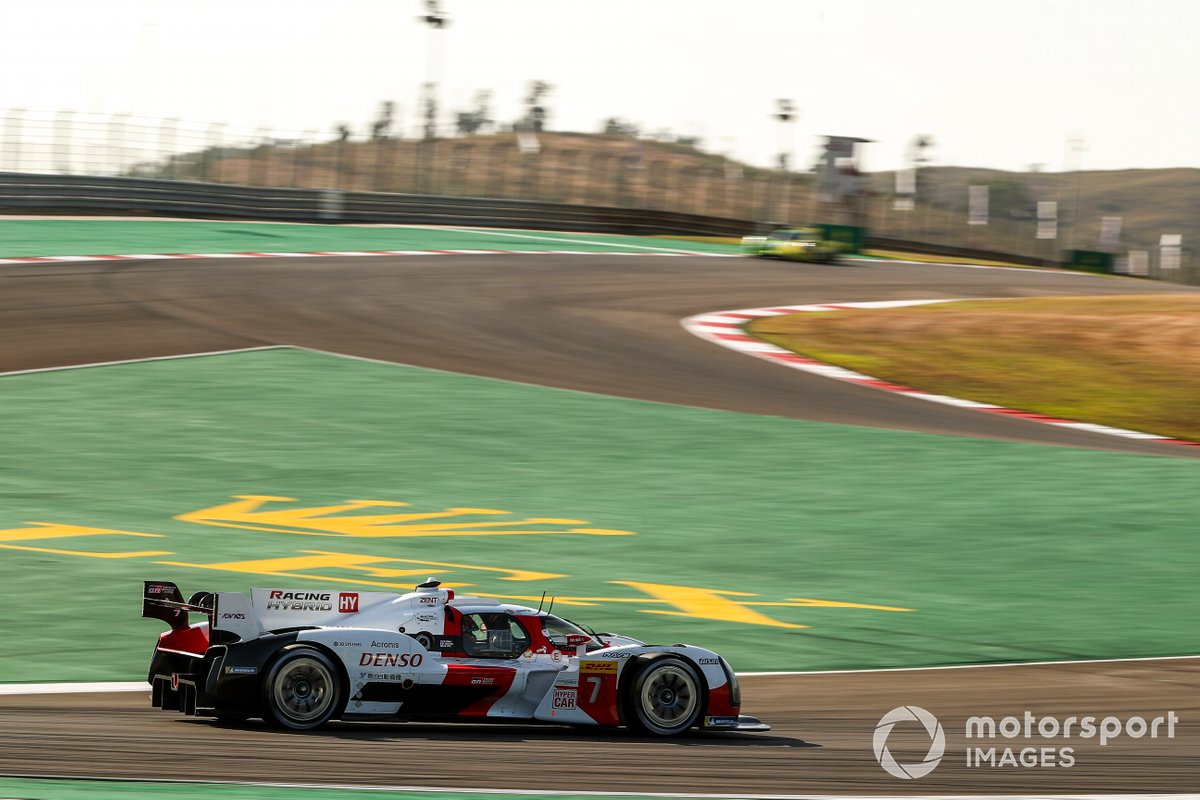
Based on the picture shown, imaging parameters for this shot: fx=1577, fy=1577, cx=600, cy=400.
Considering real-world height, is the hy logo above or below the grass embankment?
below

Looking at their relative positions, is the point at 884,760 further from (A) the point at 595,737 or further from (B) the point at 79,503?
(B) the point at 79,503

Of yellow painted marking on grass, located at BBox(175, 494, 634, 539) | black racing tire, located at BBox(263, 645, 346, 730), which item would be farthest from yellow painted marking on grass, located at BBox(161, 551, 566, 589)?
black racing tire, located at BBox(263, 645, 346, 730)

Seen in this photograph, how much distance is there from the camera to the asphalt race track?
6629mm

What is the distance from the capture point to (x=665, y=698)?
761cm

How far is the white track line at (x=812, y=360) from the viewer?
17.8m

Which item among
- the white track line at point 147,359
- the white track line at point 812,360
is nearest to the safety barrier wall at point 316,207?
the white track line at point 812,360

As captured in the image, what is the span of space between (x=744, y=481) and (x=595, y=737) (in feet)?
21.6

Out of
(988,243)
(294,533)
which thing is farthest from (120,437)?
(988,243)

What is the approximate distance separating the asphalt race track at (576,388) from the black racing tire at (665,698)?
11 cm

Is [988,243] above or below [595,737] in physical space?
above

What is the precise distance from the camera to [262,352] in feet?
59.1

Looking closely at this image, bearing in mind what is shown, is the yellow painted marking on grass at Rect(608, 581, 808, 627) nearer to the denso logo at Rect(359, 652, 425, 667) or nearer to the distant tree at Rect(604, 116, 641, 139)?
the denso logo at Rect(359, 652, 425, 667)

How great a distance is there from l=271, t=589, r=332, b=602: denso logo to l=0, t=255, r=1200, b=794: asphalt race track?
2.08 ft

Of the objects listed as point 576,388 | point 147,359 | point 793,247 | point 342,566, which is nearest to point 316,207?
point 793,247
